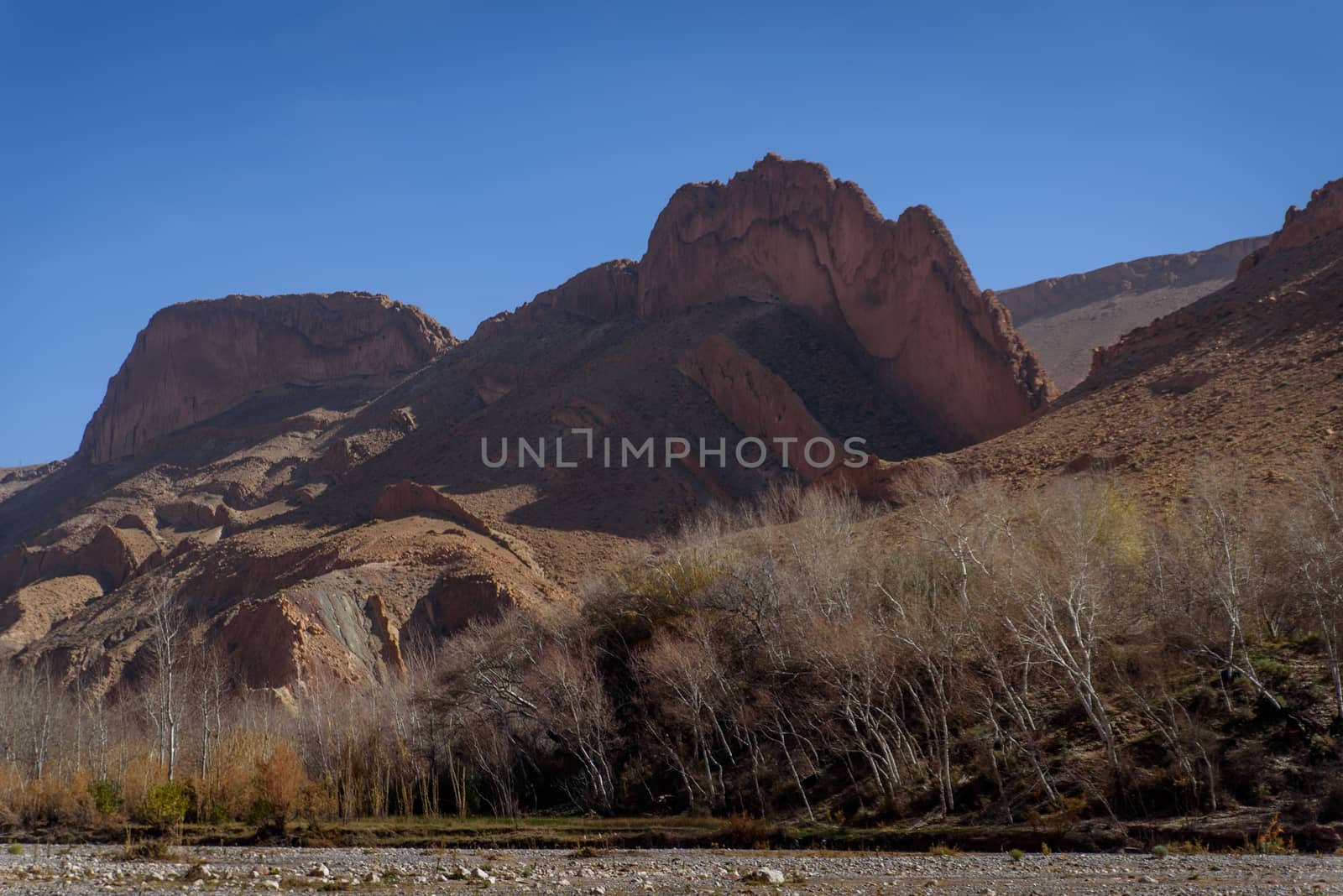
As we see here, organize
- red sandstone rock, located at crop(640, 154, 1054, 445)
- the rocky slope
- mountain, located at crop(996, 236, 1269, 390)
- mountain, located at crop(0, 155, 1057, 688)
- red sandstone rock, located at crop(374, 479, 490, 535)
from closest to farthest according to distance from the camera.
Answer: the rocky slope → mountain, located at crop(0, 155, 1057, 688) → red sandstone rock, located at crop(374, 479, 490, 535) → red sandstone rock, located at crop(640, 154, 1054, 445) → mountain, located at crop(996, 236, 1269, 390)

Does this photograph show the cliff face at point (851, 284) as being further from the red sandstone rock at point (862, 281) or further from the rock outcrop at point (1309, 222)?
the rock outcrop at point (1309, 222)

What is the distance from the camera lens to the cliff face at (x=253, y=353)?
14012 cm

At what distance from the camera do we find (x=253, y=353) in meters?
143

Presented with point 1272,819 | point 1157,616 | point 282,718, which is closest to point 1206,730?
point 1272,819

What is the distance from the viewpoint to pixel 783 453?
78.6 metres

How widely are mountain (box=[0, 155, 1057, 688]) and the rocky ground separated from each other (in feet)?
78.5

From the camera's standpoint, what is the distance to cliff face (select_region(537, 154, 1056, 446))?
75188 mm

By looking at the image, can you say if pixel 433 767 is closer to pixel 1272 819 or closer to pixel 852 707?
pixel 852 707

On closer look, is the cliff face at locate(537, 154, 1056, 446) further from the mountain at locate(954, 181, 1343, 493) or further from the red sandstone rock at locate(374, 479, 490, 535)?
the red sandstone rock at locate(374, 479, 490, 535)

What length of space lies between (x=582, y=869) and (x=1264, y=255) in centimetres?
6071

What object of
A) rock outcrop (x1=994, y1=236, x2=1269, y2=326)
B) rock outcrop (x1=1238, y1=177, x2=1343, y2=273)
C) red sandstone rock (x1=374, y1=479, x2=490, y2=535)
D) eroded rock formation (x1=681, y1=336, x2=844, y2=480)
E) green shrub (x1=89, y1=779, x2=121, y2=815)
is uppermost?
rock outcrop (x1=994, y1=236, x2=1269, y2=326)

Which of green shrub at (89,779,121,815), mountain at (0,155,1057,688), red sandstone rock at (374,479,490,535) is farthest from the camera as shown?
red sandstone rock at (374,479,490,535)

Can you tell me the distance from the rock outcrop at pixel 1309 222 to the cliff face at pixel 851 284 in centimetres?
1480

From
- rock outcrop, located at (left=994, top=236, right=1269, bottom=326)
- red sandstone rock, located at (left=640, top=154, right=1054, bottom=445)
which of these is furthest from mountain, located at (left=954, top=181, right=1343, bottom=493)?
rock outcrop, located at (left=994, top=236, right=1269, bottom=326)
